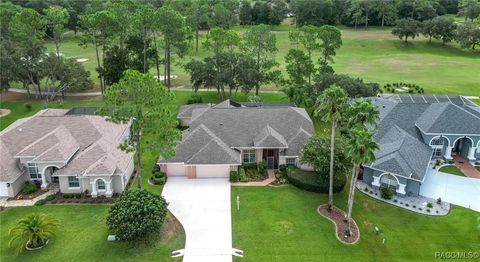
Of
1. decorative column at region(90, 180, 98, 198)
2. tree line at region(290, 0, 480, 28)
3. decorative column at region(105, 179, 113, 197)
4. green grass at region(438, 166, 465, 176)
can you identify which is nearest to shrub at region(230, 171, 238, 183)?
decorative column at region(105, 179, 113, 197)

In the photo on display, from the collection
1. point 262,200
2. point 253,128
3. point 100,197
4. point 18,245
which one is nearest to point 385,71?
point 253,128

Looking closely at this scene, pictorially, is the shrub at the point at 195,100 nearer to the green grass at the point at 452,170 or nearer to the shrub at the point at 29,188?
the shrub at the point at 29,188

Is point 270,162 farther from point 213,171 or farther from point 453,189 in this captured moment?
point 453,189

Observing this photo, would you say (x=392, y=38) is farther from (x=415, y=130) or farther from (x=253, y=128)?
(x=253, y=128)

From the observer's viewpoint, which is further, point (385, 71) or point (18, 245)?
point (385, 71)

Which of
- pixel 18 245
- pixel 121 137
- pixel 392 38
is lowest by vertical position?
pixel 18 245

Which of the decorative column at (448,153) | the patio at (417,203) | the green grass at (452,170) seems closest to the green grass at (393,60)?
the decorative column at (448,153)
